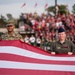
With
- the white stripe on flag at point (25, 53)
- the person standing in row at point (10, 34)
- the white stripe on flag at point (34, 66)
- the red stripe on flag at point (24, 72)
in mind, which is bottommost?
the red stripe on flag at point (24, 72)

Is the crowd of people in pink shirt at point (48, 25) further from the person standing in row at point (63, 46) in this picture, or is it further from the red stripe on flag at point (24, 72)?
the red stripe on flag at point (24, 72)

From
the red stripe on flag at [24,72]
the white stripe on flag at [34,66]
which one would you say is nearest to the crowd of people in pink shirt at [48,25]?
the white stripe on flag at [34,66]

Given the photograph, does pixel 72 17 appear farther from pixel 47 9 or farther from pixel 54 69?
pixel 54 69

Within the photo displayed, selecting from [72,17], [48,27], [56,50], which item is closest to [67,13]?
[72,17]

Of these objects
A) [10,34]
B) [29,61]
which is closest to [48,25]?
[10,34]

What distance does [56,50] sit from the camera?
206 inches

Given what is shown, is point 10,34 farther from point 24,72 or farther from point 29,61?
point 24,72

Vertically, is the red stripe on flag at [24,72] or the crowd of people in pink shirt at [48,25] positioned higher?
the red stripe on flag at [24,72]

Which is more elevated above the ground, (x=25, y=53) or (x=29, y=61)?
(x=25, y=53)

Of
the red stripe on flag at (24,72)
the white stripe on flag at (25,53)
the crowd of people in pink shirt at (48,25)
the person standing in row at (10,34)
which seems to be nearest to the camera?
the red stripe on flag at (24,72)

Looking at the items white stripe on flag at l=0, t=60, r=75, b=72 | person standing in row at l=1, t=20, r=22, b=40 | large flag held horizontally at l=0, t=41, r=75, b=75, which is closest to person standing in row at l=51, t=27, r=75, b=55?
large flag held horizontally at l=0, t=41, r=75, b=75

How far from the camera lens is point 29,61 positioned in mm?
5023

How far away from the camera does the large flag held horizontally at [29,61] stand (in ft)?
15.7

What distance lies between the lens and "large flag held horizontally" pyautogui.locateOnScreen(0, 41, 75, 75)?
15.7 feet
